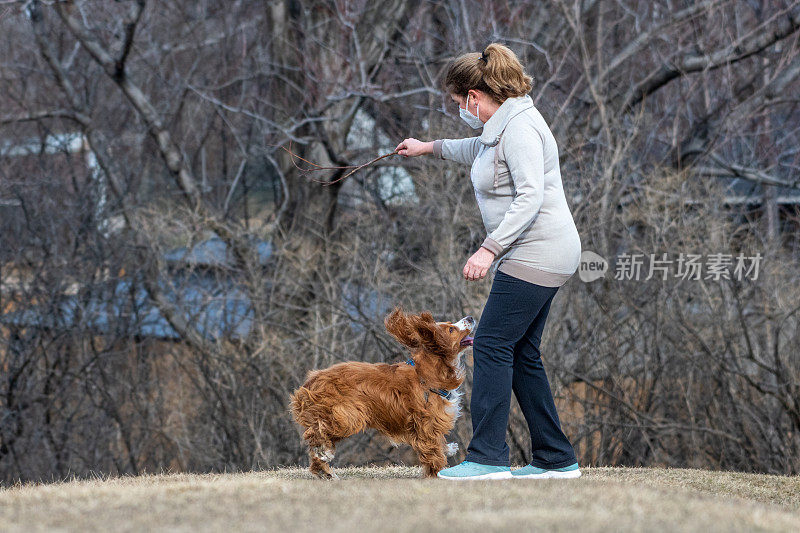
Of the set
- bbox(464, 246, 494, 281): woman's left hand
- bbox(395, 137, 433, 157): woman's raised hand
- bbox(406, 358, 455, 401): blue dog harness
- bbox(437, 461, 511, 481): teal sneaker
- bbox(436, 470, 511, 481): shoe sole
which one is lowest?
bbox(436, 470, 511, 481): shoe sole

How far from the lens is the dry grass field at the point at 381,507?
3.81 metres

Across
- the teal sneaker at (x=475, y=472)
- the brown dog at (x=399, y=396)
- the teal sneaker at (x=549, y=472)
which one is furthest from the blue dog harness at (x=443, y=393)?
the teal sneaker at (x=549, y=472)

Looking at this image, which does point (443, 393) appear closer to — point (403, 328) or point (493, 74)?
point (403, 328)

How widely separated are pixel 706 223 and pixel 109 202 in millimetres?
10148

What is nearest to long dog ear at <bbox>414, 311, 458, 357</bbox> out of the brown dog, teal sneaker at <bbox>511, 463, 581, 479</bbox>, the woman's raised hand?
the brown dog

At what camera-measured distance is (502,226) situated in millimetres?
4812

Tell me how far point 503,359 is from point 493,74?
1474 mm

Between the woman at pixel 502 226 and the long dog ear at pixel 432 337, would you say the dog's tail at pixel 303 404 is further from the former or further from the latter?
the woman at pixel 502 226

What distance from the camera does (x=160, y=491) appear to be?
4.73 metres

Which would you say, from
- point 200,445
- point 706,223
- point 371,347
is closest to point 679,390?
point 706,223

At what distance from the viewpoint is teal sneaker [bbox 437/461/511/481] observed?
5.07 meters

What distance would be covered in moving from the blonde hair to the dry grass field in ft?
6.60

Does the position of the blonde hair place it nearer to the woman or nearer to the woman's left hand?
the woman

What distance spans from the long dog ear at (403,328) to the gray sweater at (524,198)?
56 cm
